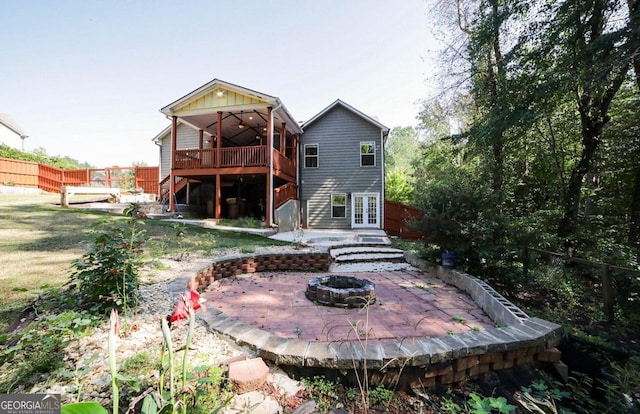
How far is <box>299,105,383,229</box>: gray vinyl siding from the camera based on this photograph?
1305 centimetres

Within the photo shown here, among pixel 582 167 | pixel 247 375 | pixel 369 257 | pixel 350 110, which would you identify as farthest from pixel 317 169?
pixel 247 375

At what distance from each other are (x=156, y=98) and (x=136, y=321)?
14.8m

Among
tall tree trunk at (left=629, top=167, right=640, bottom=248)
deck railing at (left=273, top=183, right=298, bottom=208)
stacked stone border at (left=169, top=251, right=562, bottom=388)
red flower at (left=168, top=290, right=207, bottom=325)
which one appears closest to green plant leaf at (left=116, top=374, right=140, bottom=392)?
red flower at (left=168, top=290, right=207, bottom=325)

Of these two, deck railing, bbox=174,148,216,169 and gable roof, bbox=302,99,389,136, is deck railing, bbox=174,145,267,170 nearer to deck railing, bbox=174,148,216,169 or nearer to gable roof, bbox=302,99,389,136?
deck railing, bbox=174,148,216,169

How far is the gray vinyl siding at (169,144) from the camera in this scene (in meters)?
15.0

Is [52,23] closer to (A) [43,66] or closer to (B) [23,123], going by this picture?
(A) [43,66]

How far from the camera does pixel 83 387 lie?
1540mm

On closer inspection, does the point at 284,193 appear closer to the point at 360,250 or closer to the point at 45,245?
the point at 360,250

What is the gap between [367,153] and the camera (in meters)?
13.2

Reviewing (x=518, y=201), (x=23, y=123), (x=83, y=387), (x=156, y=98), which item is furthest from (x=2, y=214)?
(x=23, y=123)

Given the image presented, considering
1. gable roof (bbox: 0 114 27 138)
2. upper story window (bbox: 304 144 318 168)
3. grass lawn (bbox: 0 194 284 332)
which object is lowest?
grass lawn (bbox: 0 194 284 332)

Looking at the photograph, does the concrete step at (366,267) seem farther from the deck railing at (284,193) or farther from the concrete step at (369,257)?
the deck railing at (284,193)

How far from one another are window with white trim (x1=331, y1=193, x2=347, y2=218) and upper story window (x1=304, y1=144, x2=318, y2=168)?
1.95 metres

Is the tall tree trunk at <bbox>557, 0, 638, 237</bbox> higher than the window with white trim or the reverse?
higher
